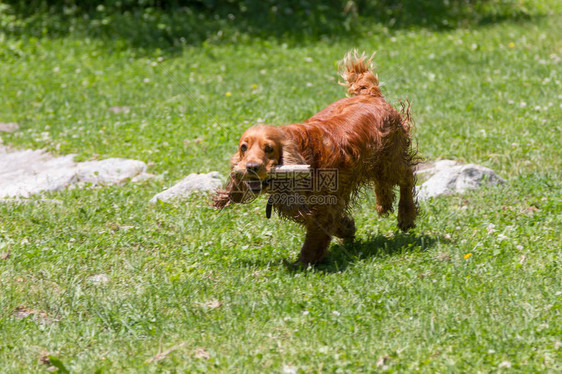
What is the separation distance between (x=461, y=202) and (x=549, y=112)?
276cm

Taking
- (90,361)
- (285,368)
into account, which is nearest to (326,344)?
(285,368)

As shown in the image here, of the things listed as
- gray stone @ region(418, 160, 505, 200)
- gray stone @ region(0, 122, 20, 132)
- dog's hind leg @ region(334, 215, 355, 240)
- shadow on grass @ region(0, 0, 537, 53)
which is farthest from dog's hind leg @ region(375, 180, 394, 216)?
shadow on grass @ region(0, 0, 537, 53)

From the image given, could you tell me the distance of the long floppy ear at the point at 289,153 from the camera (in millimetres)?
4613

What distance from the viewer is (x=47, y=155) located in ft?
27.5

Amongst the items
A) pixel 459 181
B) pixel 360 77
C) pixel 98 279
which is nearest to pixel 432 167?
pixel 459 181

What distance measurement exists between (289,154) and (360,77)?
1640mm

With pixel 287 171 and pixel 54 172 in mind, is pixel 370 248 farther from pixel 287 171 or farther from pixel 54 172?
pixel 54 172

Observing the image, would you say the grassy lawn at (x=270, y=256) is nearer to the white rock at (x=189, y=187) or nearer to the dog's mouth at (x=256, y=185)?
the white rock at (x=189, y=187)

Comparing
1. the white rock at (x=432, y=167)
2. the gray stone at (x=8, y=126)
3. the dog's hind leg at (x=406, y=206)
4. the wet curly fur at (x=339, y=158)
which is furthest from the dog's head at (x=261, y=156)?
the gray stone at (x=8, y=126)

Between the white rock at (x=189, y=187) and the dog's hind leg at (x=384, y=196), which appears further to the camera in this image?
the white rock at (x=189, y=187)

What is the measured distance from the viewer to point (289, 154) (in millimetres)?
4629

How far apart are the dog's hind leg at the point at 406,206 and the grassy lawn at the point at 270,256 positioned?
10 cm

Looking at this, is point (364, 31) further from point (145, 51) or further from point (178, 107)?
point (178, 107)

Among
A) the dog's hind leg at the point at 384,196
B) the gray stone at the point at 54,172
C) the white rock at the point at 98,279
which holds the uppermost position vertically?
the dog's hind leg at the point at 384,196
